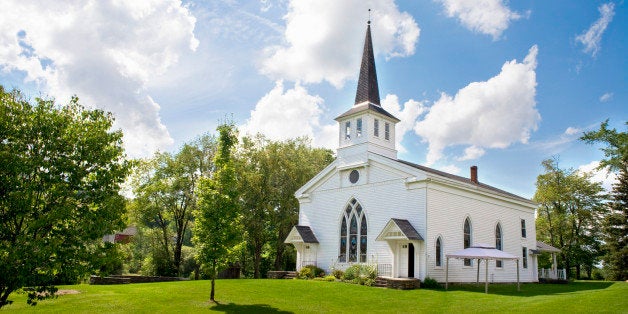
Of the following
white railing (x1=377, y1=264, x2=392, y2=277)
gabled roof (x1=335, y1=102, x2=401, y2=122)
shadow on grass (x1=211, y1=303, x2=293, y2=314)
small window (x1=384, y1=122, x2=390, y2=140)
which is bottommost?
shadow on grass (x1=211, y1=303, x2=293, y2=314)

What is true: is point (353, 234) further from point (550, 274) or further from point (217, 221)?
point (550, 274)

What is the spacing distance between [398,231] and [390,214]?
2.18 metres

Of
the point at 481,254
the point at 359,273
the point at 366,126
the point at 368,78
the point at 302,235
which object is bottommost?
the point at 359,273

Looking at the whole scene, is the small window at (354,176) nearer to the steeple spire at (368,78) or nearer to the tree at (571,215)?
the steeple spire at (368,78)

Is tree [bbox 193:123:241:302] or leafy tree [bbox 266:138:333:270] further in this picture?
leafy tree [bbox 266:138:333:270]

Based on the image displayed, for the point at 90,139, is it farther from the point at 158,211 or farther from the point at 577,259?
the point at 577,259

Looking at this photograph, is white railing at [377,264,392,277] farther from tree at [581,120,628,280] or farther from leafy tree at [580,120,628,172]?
tree at [581,120,628,280]

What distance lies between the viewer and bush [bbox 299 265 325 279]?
97.3 feet

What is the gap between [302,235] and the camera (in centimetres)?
3161

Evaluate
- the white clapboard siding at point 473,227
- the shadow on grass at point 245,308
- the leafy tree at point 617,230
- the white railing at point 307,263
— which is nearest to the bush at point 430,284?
the white clapboard siding at point 473,227

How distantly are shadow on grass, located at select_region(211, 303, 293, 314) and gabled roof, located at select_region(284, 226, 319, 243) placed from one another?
1384 centimetres

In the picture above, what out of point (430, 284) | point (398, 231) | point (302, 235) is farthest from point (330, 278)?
point (430, 284)

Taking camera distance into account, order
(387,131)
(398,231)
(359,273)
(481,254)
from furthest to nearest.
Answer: (387,131) < (359,273) < (398,231) < (481,254)

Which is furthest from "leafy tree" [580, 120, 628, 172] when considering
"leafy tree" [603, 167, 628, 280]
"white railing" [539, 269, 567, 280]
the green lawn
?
"leafy tree" [603, 167, 628, 280]
